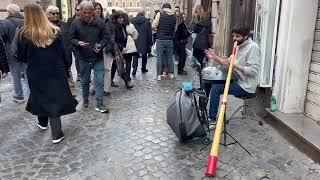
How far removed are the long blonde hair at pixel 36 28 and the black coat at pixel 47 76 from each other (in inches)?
2.8

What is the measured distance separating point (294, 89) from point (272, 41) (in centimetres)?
79

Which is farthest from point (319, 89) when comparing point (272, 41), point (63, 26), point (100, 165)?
point (63, 26)

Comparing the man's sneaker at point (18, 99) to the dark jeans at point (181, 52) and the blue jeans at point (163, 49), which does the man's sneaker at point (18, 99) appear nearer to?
the blue jeans at point (163, 49)

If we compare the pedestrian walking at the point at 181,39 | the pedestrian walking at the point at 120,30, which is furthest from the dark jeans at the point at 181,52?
the pedestrian walking at the point at 120,30

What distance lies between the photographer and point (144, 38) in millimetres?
9172

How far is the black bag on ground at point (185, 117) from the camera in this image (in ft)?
14.0

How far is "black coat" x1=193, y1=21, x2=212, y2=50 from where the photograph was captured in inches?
336

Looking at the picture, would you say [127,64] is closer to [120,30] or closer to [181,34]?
[120,30]

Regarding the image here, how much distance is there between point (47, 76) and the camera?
445 centimetres

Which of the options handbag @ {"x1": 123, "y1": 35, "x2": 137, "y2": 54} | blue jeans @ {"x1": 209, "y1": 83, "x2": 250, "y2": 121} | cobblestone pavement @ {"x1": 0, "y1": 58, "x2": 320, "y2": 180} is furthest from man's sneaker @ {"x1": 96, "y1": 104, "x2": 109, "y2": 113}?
handbag @ {"x1": 123, "y1": 35, "x2": 137, "y2": 54}

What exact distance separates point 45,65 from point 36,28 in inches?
18.5

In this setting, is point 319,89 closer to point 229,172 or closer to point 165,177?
point 229,172

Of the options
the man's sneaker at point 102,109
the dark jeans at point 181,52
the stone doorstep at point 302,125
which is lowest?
the man's sneaker at point 102,109

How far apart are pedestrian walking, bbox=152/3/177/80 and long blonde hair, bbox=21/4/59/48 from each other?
435 centimetres
